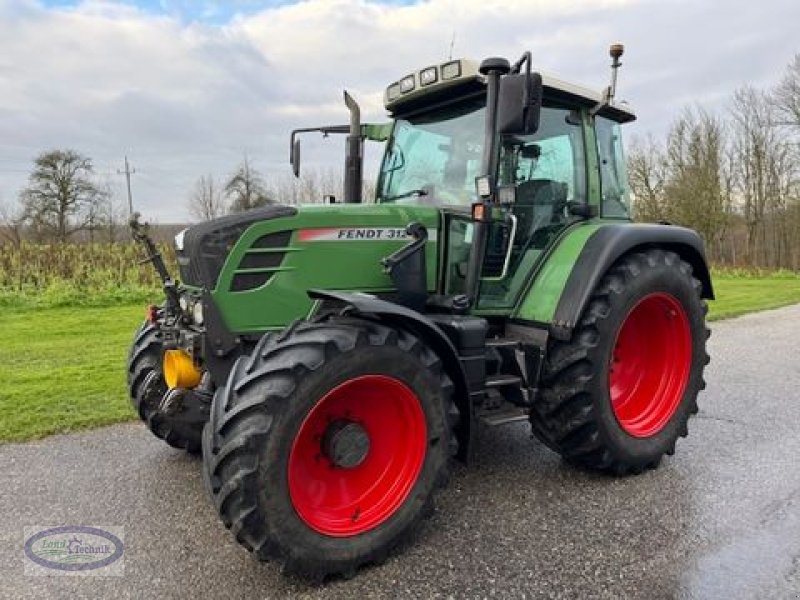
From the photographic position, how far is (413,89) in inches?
152

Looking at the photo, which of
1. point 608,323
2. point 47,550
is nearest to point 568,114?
point 608,323

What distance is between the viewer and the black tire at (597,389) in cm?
355

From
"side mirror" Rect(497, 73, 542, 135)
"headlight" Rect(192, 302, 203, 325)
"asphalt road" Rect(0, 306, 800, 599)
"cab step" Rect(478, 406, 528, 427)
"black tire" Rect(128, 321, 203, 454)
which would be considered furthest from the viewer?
"black tire" Rect(128, 321, 203, 454)

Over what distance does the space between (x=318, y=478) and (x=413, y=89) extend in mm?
2336

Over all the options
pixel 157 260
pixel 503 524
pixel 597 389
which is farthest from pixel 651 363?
pixel 157 260

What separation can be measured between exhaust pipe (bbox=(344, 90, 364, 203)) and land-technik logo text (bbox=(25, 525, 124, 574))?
2764 mm

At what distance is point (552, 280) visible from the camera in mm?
3752

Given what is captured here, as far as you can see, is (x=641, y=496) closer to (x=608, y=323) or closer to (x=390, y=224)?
(x=608, y=323)

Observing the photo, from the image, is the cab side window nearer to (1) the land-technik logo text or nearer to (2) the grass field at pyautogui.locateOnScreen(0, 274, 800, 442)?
(1) the land-technik logo text

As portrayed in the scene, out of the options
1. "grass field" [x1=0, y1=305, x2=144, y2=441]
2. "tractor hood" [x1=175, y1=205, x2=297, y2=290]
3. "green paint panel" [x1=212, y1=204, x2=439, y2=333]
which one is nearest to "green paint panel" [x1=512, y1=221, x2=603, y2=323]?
"green paint panel" [x1=212, y1=204, x2=439, y2=333]

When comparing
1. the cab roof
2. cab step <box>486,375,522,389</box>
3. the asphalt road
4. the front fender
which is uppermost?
the cab roof

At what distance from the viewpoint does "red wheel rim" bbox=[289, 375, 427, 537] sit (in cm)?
281

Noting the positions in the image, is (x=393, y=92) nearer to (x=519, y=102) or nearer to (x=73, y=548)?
(x=519, y=102)

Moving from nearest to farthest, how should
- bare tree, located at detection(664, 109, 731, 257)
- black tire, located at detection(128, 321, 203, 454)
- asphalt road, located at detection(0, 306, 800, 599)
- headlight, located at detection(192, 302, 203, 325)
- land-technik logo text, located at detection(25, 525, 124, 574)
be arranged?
asphalt road, located at detection(0, 306, 800, 599), land-technik logo text, located at detection(25, 525, 124, 574), headlight, located at detection(192, 302, 203, 325), black tire, located at detection(128, 321, 203, 454), bare tree, located at detection(664, 109, 731, 257)
